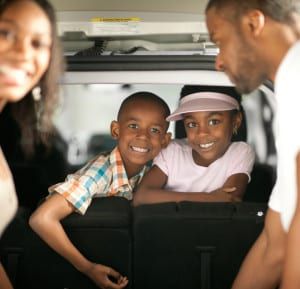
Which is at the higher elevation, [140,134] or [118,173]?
[140,134]

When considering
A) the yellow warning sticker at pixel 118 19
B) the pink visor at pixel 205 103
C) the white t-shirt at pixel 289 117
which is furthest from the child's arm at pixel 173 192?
the white t-shirt at pixel 289 117

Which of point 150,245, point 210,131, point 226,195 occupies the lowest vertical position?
point 150,245

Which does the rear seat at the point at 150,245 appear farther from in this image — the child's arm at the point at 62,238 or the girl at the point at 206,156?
the girl at the point at 206,156

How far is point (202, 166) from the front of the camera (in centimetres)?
267

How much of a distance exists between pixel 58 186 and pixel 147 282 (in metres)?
0.47

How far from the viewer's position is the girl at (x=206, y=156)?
2.56m

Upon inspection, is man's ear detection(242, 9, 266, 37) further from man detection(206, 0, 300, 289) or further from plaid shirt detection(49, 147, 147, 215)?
plaid shirt detection(49, 147, 147, 215)

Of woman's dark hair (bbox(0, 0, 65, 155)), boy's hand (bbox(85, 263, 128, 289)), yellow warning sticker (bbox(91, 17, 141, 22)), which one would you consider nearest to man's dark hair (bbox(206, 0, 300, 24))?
woman's dark hair (bbox(0, 0, 65, 155))

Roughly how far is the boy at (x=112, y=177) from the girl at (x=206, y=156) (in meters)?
0.06

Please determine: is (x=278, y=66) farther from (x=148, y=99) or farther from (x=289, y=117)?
(x=148, y=99)

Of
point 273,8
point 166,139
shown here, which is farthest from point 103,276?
point 273,8

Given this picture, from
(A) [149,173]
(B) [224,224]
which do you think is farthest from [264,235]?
(A) [149,173]

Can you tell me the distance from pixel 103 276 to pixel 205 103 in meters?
0.80

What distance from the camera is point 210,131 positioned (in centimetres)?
260
